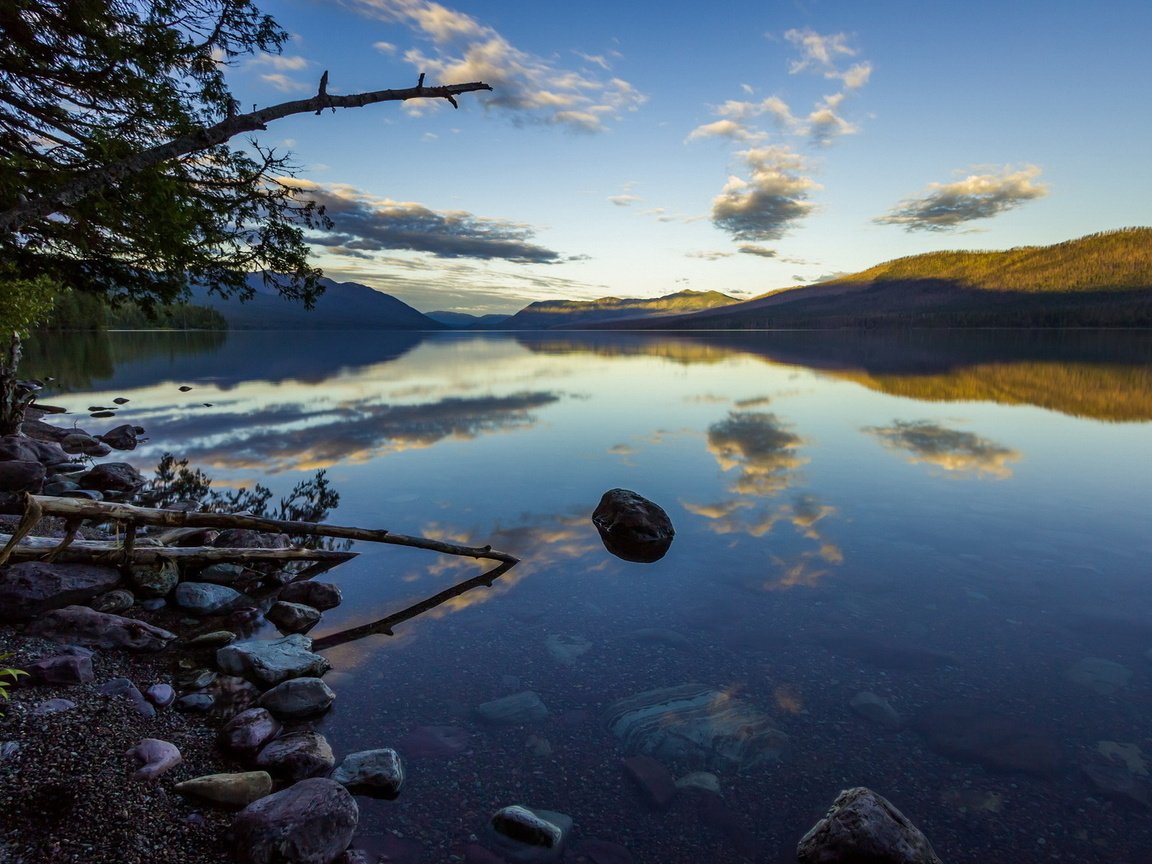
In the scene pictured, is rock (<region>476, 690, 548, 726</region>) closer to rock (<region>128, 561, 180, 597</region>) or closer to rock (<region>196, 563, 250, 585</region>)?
rock (<region>196, 563, 250, 585</region>)

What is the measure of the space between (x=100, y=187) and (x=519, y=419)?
1984 centimetres

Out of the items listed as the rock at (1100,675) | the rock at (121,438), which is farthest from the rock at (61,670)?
the rock at (121,438)

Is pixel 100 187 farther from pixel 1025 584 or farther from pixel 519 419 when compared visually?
pixel 519 419

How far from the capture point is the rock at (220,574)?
10.0m

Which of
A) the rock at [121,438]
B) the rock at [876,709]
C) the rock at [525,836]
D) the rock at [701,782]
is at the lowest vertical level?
the rock at [701,782]

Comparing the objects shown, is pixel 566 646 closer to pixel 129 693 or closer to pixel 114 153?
pixel 129 693

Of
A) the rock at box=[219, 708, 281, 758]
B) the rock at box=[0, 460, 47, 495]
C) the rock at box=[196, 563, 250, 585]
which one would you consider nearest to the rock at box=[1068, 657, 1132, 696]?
the rock at box=[219, 708, 281, 758]

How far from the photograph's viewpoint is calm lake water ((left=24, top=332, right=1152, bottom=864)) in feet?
17.6

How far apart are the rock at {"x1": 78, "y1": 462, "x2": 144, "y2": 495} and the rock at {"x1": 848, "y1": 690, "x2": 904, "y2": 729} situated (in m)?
17.4

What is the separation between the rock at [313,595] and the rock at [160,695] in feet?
8.97

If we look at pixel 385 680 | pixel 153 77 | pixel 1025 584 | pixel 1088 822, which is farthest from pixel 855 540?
pixel 153 77

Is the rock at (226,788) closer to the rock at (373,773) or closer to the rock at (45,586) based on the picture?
the rock at (373,773)

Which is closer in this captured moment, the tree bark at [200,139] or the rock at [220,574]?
the tree bark at [200,139]

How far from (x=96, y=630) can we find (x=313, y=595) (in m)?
2.76
